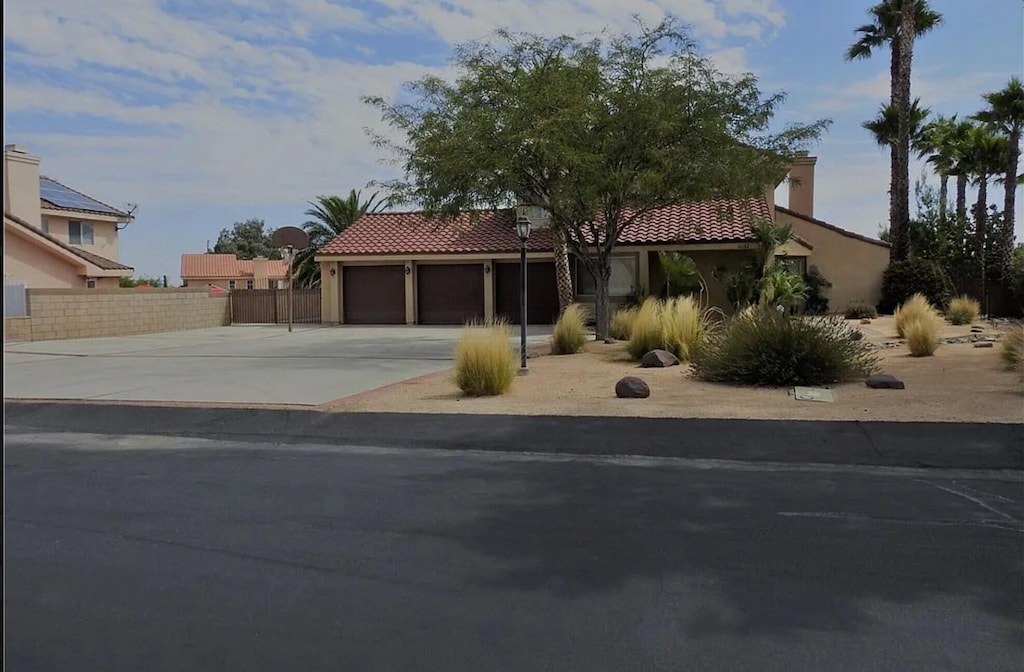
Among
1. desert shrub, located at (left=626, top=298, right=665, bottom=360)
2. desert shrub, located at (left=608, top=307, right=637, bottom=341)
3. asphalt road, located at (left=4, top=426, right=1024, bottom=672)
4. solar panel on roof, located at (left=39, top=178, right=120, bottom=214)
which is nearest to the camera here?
asphalt road, located at (left=4, top=426, right=1024, bottom=672)

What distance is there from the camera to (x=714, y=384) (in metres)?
12.2

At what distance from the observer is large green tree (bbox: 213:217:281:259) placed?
9638cm

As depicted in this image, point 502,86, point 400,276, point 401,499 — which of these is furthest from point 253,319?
point 401,499

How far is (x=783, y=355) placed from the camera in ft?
39.5

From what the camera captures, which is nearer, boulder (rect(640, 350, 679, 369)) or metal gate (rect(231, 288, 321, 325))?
boulder (rect(640, 350, 679, 369))

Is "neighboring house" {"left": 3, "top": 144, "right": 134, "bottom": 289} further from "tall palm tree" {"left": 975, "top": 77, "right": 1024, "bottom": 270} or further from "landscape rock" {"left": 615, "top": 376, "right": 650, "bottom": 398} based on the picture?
"tall palm tree" {"left": 975, "top": 77, "right": 1024, "bottom": 270}

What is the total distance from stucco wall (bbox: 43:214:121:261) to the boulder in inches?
1407

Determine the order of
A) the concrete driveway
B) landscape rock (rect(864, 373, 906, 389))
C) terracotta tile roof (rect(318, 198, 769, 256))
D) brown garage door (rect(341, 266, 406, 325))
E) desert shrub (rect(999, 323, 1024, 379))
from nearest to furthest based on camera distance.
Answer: landscape rock (rect(864, 373, 906, 389))
desert shrub (rect(999, 323, 1024, 379))
the concrete driveway
terracotta tile roof (rect(318, 198, 769, 256))
brown garage door (rect(341, 266, 406, 325))

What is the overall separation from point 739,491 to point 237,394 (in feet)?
25.5

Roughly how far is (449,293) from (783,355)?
2042cm

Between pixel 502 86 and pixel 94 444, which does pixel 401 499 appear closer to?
pixel 94 444

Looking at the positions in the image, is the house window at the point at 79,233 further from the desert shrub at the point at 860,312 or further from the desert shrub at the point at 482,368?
the desert shrub at the point at 482,368

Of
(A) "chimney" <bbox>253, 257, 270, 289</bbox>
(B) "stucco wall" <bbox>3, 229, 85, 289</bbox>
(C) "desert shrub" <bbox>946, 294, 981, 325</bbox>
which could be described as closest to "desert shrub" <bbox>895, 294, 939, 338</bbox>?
(C) "desert shrub" <bbox>946, 294, 981, 325</bbox>

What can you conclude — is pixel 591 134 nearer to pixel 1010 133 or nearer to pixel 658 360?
pixel 658 360
